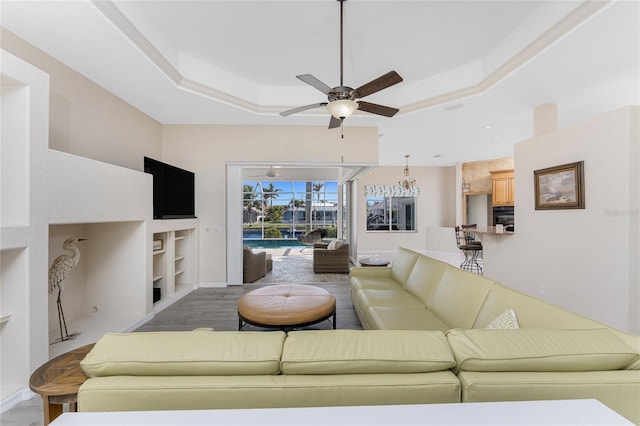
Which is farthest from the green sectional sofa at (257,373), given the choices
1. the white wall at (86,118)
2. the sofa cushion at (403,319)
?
the white wall at (86,118)

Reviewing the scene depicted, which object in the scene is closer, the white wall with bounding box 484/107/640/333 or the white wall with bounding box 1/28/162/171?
the white wall with bounding box 484/107/640/333

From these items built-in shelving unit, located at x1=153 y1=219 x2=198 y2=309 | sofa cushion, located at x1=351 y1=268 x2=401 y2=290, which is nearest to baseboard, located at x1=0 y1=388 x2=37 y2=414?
built-in shelving unit, located at x1=153 y1=219 x2=198 y2=309

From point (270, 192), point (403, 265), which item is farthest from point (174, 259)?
point (270, 192)

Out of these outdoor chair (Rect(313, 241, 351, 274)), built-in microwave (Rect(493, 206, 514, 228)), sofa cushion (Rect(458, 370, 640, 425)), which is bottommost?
outdoor chair (Rect(313, 241, 351, 274))

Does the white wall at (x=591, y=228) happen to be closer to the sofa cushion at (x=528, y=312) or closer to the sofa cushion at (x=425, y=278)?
the sofa cushion at (x=425, y=278)

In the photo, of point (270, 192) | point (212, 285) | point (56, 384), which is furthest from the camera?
point (270, 192)

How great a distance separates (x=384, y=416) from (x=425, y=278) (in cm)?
223

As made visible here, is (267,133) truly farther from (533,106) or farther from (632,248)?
(632,248)

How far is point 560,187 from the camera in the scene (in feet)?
10.7

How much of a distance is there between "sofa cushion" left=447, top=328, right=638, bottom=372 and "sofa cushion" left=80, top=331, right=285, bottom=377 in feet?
2.59

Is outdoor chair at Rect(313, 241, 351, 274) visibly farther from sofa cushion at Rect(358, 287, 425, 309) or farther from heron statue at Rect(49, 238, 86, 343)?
heron statue at Rect(49, 238, 86, 343)

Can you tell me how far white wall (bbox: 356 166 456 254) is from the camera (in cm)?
866

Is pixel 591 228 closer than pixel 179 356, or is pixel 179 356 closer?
pixel 179 356

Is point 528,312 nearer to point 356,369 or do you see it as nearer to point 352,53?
point 356,369
